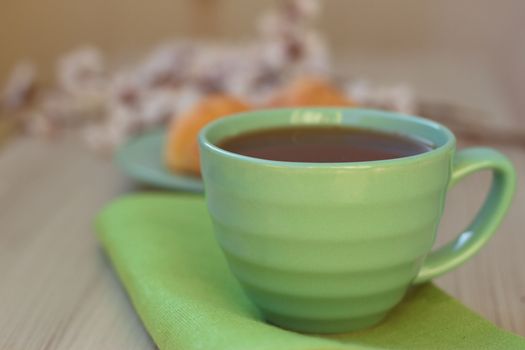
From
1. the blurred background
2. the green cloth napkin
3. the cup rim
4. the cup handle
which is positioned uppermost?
the cup rim

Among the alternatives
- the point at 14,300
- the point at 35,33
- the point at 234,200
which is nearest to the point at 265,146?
the point at 234,200

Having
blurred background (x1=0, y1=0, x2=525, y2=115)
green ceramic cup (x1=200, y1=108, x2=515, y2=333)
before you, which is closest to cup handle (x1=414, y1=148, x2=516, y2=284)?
green ceramic cup (x1=200, y1=108, x2=515, y2=333)

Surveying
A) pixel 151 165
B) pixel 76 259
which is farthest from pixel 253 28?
pixel 76 259

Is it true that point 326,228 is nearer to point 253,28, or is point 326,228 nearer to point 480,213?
point 480,213

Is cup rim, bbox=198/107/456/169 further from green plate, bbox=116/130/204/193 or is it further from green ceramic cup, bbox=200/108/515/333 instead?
green plate, bbox=116/130/204/193

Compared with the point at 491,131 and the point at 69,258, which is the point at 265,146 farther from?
the point at 491,131

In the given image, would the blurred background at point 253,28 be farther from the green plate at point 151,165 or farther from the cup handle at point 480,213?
the cup handle at point 480,213
